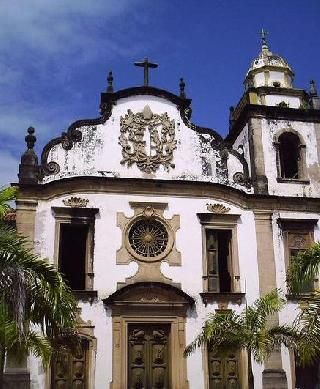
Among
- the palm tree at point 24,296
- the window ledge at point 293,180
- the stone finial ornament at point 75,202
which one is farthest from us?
the window ledge at point 293,180

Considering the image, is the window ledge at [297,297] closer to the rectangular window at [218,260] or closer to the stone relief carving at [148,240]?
the rectangular window at [218,260]

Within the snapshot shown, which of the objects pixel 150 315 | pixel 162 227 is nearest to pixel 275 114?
pixel 162 227

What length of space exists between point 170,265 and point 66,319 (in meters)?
7.40

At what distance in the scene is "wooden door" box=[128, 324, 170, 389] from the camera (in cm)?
1625

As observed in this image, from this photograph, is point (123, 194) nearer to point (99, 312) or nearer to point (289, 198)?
point (99, 312)

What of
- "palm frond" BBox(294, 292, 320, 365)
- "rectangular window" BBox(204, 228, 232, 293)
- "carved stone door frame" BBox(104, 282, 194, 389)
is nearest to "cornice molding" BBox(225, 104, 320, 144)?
"rectangular window" BBox(204, 228, 232, 293)

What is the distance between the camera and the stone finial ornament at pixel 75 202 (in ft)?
56.6

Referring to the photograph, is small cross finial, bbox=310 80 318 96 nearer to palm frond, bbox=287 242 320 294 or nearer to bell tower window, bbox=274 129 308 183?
bell tower window, bbox=274 129 308 183

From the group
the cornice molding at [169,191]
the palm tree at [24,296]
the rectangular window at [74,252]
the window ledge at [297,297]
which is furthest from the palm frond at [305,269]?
the rectangular window at [74,252]

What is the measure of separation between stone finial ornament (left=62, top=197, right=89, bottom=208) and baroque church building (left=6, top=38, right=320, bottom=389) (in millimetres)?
32

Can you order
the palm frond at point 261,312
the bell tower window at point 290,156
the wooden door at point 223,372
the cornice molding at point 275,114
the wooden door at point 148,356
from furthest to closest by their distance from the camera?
the cornice molding at point 275,114, the bell tower window at point 290,156, the wooden door at point 223,372, the wooden door at point 148,356, the palm frond at point 261,312

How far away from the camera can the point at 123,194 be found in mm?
17750

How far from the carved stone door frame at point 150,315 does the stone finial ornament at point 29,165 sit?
426cm

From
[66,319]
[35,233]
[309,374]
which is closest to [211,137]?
[35,233]
